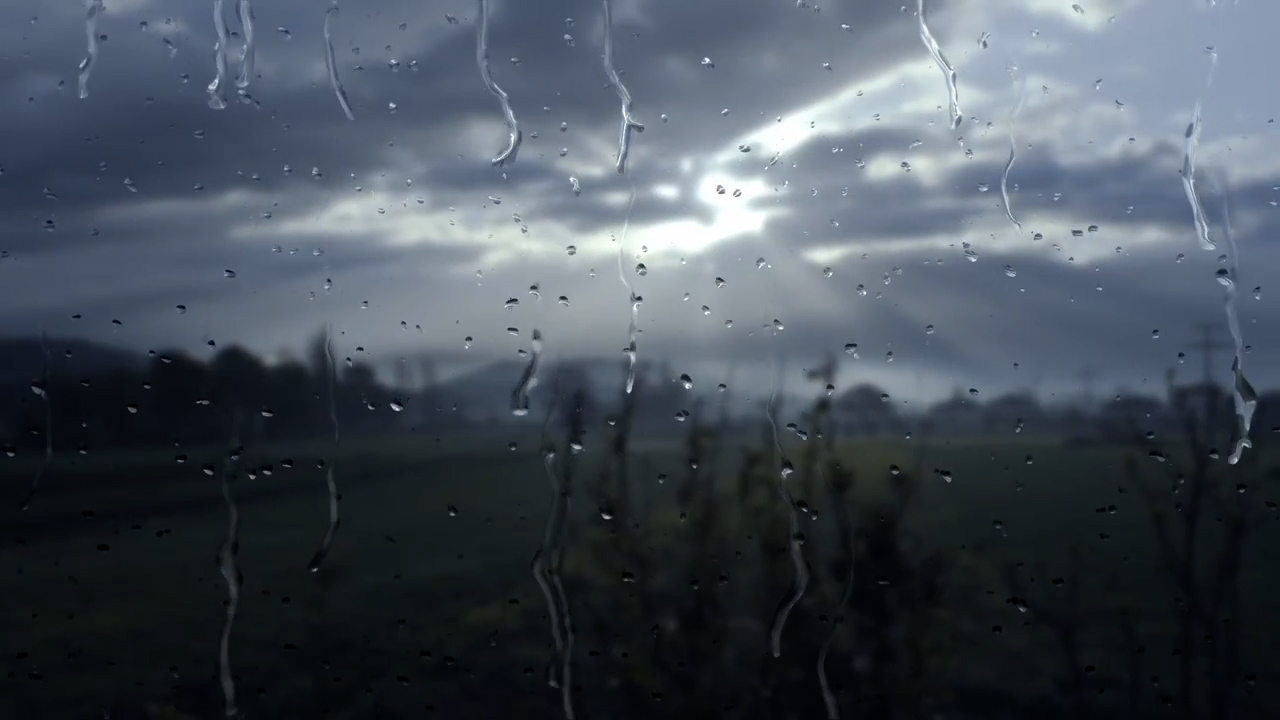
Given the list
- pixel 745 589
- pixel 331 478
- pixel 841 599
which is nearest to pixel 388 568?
pixel 331 478

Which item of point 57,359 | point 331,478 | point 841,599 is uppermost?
point 57,359

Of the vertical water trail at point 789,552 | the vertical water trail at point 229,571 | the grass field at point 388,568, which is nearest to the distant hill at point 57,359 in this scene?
the grass field at point 388,568

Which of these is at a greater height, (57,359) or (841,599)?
(57,359)

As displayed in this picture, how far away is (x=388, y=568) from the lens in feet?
4.96

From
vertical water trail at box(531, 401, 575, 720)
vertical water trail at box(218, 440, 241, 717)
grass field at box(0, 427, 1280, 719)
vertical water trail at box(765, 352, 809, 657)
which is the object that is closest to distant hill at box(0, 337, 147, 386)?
grass field at box(0, 427, 1280, 719)

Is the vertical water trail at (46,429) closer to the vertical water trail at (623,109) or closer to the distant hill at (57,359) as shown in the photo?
the distant hill at (57,359)

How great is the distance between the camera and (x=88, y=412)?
151cm

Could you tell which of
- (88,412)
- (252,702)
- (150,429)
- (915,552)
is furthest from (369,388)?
(915,552)

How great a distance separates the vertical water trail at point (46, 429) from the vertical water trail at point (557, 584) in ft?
3.18

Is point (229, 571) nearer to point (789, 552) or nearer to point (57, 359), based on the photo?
point (57, 359)

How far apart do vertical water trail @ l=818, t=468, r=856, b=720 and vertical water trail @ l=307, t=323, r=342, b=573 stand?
94cm

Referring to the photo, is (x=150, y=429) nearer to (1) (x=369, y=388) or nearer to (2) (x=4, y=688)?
(1) (x=369, y=388)

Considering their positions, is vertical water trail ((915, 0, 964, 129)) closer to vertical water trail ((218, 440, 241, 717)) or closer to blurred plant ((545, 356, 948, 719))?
blurred plant ((545, 356, 948, 719))

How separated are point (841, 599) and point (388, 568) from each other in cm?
90
